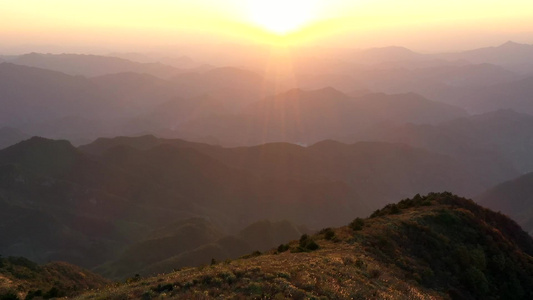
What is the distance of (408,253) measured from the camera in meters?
28.3

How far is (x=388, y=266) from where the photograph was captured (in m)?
24.8

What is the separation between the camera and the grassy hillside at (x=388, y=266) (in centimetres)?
1630

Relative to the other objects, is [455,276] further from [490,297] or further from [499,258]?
[499,258]

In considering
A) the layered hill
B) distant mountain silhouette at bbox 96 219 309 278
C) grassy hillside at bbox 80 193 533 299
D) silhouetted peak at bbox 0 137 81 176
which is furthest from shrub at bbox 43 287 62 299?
silhouetted peak at bbox 0 137 81 176

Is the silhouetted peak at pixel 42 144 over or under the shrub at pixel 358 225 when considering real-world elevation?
over

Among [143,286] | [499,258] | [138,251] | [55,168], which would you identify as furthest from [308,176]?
[143,286]

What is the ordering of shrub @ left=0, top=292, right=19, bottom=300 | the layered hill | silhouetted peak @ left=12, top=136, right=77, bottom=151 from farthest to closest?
silhouetted peak @ left=12, top=136, right=77, bottom=151 → the layered hill → shrub @ left=0, top=292, right=19, bottom=300

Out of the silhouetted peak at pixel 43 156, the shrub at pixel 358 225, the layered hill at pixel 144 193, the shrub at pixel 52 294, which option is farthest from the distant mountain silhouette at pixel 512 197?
the silhouetted peak at pixel 43 156

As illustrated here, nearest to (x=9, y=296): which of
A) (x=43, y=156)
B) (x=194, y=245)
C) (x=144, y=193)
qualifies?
(x=194, y=245)

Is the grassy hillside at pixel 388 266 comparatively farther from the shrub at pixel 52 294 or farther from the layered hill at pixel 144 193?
the layered hill at pixel 144 193

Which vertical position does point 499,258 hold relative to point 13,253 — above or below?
above

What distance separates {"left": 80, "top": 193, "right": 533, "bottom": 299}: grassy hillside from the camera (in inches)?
642

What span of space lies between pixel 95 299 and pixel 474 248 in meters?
30.8

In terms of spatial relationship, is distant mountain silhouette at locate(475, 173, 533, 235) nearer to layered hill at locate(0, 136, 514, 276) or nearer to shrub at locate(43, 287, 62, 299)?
layered hill at locate(0, 136, 514, 276)
